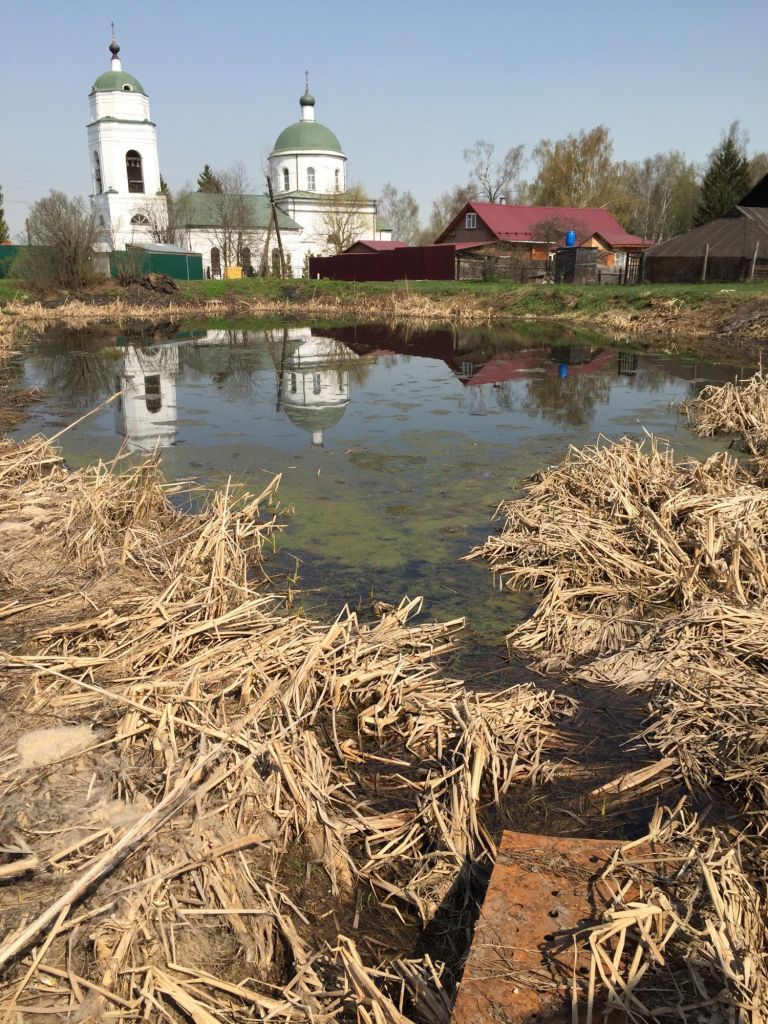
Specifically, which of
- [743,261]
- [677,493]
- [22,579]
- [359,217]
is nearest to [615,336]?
[743,261]

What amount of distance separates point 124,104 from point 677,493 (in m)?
60.0

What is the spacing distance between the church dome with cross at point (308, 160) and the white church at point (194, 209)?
18 centimetres

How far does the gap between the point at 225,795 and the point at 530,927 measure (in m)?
1.37

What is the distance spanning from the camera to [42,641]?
4.10 meters

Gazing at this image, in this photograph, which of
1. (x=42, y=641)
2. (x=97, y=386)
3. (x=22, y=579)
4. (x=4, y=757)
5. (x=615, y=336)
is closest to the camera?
(x=4, y=757)

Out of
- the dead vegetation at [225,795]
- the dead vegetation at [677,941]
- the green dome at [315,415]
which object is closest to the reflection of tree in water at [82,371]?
the green dome at [315,415]

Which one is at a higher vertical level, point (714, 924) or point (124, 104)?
point (124, 104)

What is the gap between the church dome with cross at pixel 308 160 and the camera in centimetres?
6544

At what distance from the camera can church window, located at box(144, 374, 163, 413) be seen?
13672mm

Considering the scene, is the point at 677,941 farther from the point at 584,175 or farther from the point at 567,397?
the point at 584,175

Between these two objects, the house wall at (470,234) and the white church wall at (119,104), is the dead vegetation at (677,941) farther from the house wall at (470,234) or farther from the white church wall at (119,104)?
the white church wall at (119,104)

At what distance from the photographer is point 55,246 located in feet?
114

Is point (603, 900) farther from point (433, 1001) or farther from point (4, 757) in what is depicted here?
point (4, 757)

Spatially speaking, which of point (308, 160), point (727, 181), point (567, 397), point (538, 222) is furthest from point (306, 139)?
point (567, 397)
